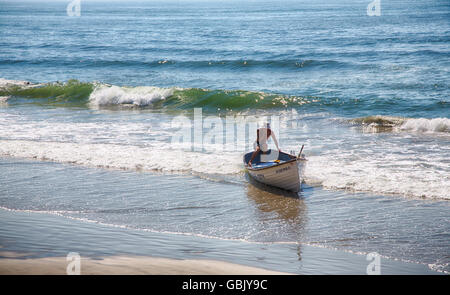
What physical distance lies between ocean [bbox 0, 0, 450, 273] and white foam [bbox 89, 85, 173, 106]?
0.26 ft

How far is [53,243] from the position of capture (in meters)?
8.41

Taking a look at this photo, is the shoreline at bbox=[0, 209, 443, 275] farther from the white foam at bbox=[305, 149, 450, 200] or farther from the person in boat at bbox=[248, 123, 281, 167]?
the person in boat at bbox=[248, 123, 281, 167]

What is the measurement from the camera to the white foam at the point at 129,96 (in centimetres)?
2681

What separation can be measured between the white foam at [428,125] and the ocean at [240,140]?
72 millimetres

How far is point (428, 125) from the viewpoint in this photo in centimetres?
1892

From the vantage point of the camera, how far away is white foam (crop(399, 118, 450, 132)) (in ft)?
61.5

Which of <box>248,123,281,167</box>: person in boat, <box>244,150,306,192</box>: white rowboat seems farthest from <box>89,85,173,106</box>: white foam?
<box>244,150,306,192</box>: white rowboat

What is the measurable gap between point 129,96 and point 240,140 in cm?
1096

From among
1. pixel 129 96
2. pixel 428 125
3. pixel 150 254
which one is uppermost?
pixel 129 96
